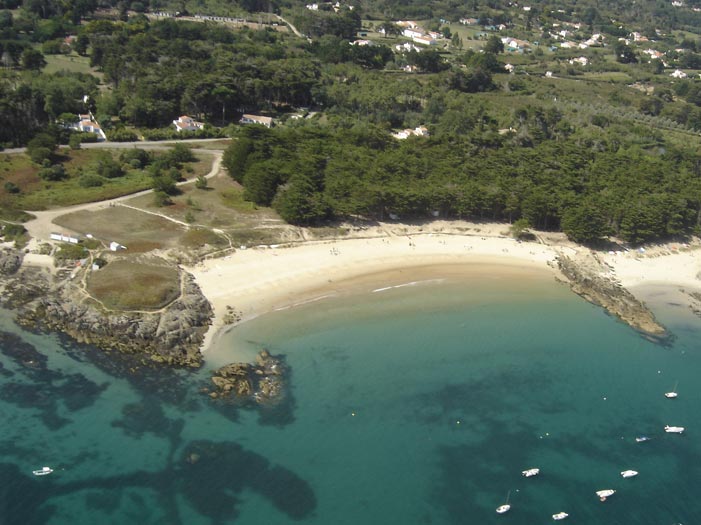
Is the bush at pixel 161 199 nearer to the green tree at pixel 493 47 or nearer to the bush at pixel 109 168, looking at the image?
the bush at pixel 109 168

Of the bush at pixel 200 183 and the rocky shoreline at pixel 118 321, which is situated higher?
the bush at pixel 200 183

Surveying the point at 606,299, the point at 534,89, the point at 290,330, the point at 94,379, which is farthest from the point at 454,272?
the point at 534,89

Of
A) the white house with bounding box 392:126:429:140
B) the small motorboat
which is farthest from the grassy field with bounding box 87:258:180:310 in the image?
the white house with bounding box 392:126:429:140

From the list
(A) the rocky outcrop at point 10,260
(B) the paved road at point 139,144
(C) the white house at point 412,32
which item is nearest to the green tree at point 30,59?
(B) the paved road at point 139,144

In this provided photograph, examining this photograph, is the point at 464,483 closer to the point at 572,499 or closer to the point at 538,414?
the point at 572,499

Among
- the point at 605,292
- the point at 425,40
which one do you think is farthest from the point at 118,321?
the point at 425,40

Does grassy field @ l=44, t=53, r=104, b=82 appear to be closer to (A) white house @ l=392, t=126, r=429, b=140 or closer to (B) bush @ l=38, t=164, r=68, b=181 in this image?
(B) bush @ l=38, t=164, r=68, b=181

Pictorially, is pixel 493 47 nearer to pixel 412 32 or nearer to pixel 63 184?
pixel 412 32
